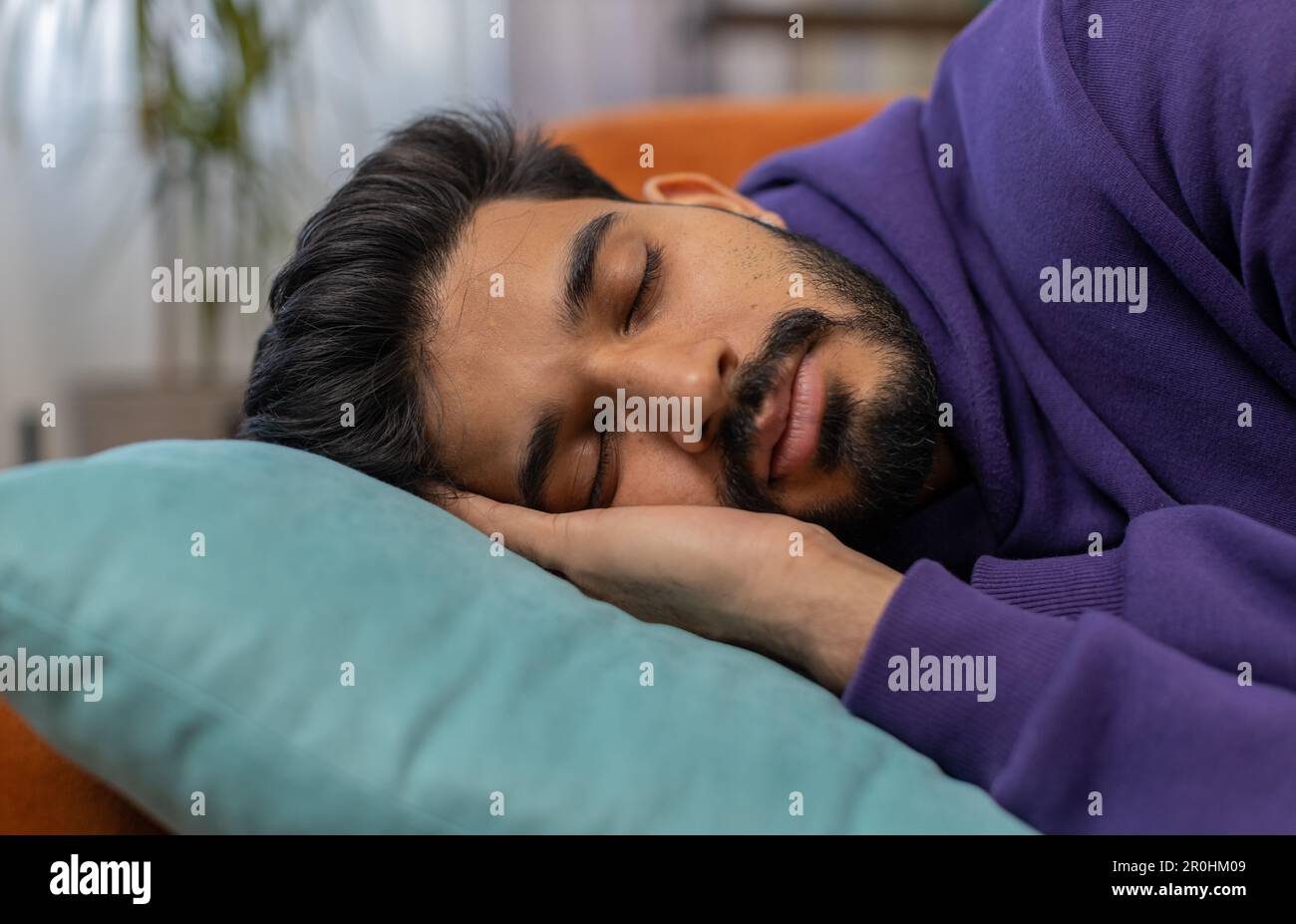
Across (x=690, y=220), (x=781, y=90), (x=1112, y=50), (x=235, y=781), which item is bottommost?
(x=235, y=781)

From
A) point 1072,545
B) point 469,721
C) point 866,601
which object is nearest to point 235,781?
point 469,721

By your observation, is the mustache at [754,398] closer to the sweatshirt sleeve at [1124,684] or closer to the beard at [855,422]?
the beard at [855,422]

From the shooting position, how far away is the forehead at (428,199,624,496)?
952mm

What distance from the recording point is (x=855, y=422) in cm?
93

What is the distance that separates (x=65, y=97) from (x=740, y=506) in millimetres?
2517

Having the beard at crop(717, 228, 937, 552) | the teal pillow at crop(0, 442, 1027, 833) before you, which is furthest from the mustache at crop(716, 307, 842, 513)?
the teal pillow at crop(0, 442, 1027, 833)

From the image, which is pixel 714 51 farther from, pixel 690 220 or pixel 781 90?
pixel 690 220

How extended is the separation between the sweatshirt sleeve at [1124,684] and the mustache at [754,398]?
19 cm

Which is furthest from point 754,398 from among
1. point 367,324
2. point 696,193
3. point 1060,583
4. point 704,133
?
point 704,133

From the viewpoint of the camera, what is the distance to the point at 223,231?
2.69 metres

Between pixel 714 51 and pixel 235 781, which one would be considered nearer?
pixel 235 781

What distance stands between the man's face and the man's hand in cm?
7

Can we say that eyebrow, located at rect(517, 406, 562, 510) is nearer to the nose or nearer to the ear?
the nose

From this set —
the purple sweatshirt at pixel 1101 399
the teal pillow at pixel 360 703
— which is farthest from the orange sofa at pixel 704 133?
the teal pillow at pixel 360 703
